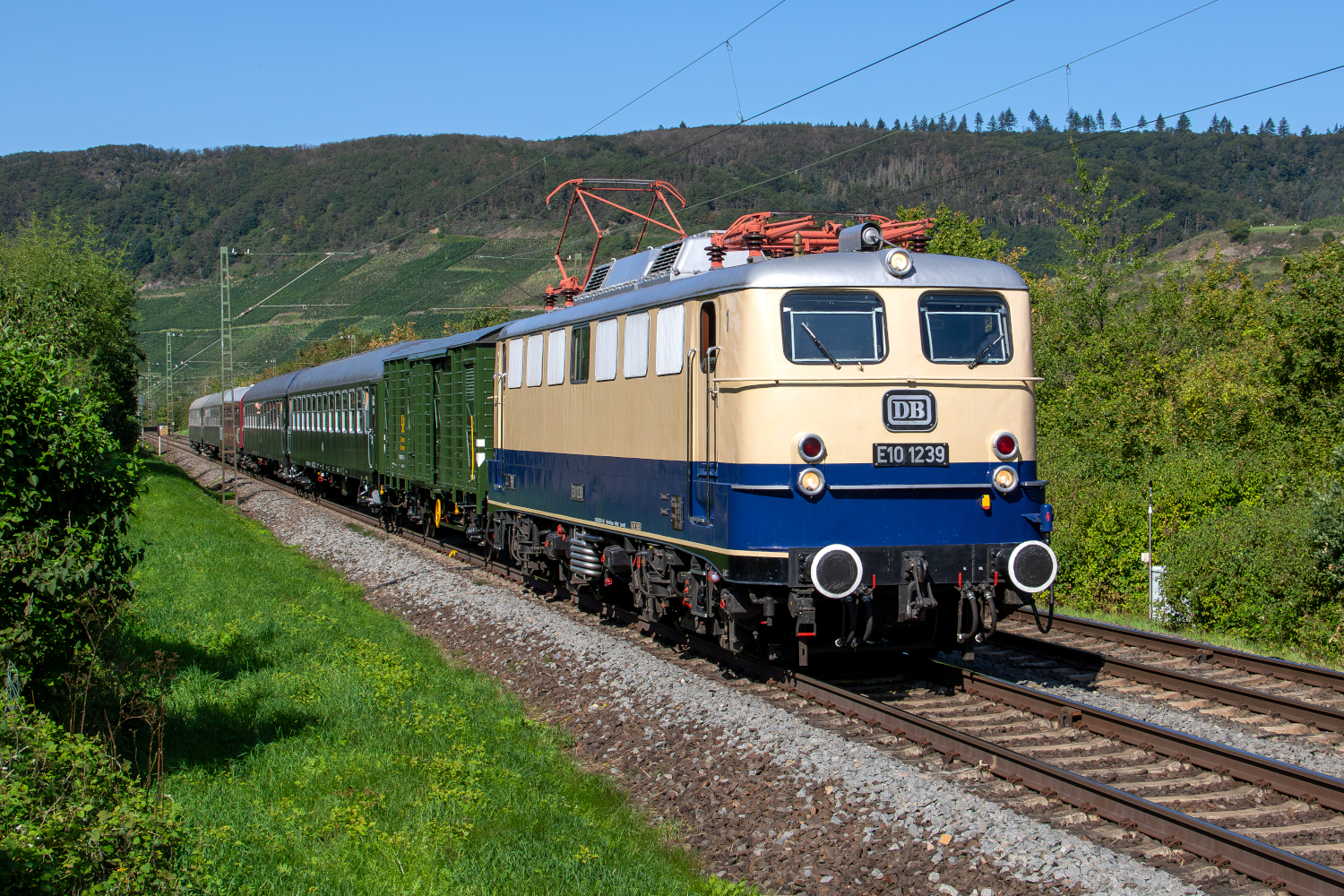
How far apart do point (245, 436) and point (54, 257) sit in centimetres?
1080

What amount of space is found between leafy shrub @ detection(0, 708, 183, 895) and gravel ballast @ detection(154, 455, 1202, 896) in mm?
3077

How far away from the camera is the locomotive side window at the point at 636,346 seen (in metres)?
10.9

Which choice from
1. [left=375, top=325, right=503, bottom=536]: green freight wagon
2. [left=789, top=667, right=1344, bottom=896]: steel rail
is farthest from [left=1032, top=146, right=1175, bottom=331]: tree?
[left=789, top=667, right=1344, bottom=896]: steel rail

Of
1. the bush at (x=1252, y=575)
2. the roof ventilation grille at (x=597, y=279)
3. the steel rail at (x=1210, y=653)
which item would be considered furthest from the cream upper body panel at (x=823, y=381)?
the bush at (x=1252, y=575)

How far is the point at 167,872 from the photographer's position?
5.08 meters

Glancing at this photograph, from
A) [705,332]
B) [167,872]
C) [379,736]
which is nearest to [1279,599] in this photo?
[705,332]

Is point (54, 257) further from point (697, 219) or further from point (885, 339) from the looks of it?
point (697, 219)

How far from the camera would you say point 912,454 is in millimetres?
9180

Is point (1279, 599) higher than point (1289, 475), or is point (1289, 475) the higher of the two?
point (1289, 475)

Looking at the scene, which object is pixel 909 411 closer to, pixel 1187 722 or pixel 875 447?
pixel 875 447

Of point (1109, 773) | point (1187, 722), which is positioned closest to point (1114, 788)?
point (1109, 773)

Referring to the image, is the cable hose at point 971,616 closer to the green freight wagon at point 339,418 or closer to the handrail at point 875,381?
the handrail at point 875,381

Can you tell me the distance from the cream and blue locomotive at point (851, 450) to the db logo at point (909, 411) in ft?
0.06

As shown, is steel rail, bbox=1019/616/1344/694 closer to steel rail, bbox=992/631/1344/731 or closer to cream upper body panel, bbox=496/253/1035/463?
steel rail, bbox=992/631/1344/731
